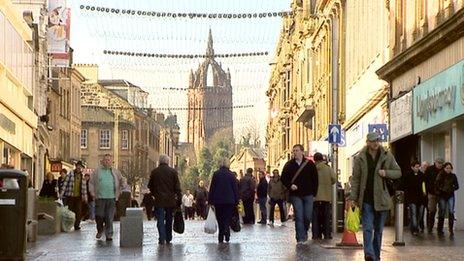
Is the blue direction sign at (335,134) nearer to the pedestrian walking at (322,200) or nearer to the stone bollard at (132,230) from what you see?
the pedestrian walking at (322,200)

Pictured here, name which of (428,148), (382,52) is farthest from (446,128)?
(382,52)

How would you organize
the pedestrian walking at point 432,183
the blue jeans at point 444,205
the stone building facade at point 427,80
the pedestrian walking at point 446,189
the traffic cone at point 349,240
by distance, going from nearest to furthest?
1. the traffic cone at point 349,240
2. the pedestrian walking at point 446,189
3. the blue jeans at point 444,205
4. the pedestrian walking at point 432,183
5. the stone building facade at point 427,80

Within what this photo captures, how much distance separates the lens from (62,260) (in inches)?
806

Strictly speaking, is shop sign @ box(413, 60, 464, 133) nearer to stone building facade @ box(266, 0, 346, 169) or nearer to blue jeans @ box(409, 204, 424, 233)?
blue jeans @ box(409, 204, 424, 233)

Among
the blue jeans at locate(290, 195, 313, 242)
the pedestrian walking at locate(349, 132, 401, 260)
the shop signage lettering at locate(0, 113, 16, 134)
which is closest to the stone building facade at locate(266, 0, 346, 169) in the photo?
the shop signage lettering at locate(0, 113, 16, 134)

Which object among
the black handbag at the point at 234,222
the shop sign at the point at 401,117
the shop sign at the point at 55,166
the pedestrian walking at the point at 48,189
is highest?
the shop sign at the point at 401,117

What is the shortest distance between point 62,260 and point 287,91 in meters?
74.6

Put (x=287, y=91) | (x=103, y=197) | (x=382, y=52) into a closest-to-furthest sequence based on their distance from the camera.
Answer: (x=103, y=197)
(x=382, y=52)
(x=287, y=91)

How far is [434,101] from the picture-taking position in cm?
3416

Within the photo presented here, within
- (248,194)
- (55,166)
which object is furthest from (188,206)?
(248,194)

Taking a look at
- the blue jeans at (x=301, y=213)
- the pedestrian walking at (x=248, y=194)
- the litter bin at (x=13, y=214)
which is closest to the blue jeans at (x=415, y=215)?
the blue jeans at (x=301, y=213)

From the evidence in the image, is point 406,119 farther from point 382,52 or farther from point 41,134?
point 41,134

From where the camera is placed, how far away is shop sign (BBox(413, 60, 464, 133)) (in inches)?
1224

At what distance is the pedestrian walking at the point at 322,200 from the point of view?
27578mm
